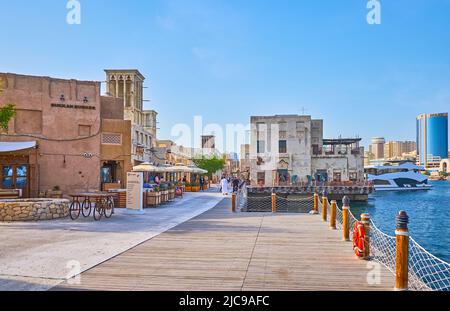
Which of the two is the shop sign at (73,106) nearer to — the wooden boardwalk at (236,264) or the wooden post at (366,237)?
the wooden boardwalk at (236,264)

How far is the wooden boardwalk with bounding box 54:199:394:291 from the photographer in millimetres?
6266

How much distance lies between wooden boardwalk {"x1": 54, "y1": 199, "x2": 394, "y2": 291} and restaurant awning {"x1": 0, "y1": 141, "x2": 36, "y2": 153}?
12734 mm

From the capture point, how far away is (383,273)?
7.08 metres

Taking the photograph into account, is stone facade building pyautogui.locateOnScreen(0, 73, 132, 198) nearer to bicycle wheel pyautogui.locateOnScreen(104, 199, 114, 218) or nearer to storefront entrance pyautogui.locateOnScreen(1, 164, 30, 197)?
storefront entrance pyautogui.locateOnScreen(1, 164, 30, 197)

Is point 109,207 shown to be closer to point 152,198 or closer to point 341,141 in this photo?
point 152,198

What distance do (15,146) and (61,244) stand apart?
13.1m

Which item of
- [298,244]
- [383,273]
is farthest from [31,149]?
[383,273]

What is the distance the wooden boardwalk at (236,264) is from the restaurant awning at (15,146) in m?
12.7

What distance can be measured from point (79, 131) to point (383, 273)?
2011 centimetres

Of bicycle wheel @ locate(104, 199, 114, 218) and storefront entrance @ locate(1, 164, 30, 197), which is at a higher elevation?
storefront entrance @ locate(1, 164, 30, 197)

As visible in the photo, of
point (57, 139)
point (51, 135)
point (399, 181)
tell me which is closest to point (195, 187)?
point (57, 139)

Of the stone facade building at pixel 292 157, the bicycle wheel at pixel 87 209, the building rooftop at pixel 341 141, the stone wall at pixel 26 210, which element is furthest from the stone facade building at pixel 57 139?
the building rooftop at pixel 341 141

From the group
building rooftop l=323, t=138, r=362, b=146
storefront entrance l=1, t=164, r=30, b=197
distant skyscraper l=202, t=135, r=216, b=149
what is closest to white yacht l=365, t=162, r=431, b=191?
building rooftop l=323, t=138, r=362, b=146
